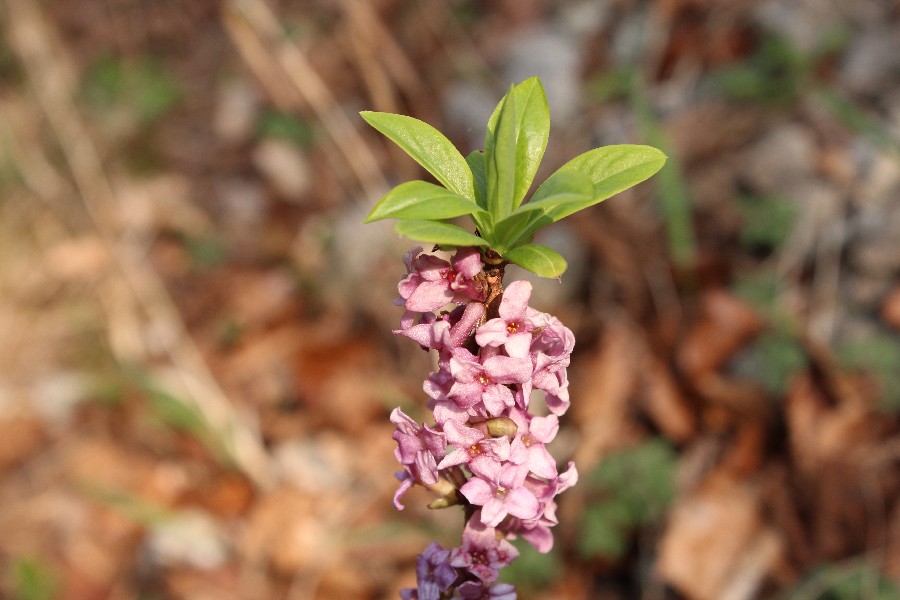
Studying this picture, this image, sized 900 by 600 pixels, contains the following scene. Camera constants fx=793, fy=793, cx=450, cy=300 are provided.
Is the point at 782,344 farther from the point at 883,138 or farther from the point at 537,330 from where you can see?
the point at 537,330

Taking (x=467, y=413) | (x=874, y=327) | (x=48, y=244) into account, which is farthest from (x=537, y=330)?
(x=48, y=244)

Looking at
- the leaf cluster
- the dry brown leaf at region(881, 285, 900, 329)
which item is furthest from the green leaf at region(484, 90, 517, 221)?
the dry brown leaf at region(881, 285, 900, 329)

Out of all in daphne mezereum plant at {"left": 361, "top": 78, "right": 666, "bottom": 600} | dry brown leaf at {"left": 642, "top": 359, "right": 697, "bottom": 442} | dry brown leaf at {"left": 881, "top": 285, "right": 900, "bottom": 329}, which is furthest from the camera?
dry brown leaf at {"left": 642, "top": 359, "right": 697, "bottom": 442}

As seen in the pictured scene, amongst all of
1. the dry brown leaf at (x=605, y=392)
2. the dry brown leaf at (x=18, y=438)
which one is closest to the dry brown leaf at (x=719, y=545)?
the dry brown leaf at (x=605, y=392)

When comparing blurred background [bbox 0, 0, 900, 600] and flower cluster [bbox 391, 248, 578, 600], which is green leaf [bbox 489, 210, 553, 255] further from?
blurred background [bbox 0, 0, 900, 600]

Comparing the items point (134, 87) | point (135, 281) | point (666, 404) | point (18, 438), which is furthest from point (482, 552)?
point (134, 87)

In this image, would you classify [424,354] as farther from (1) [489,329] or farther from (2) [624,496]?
(1) [489,329]
